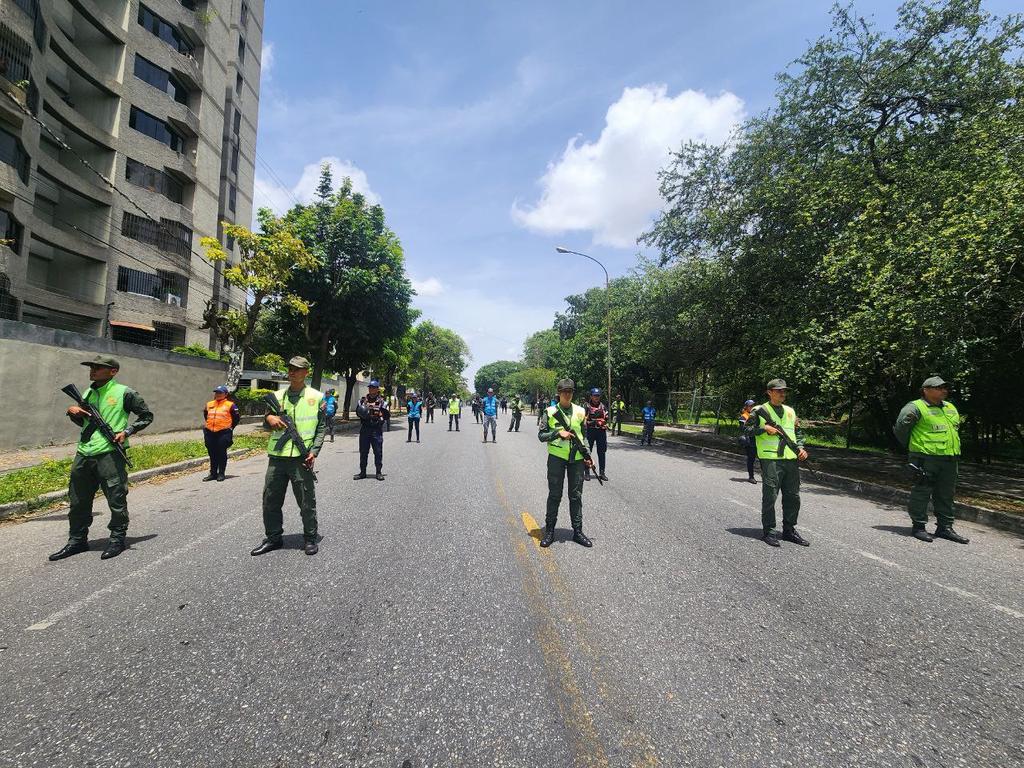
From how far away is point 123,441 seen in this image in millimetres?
5043

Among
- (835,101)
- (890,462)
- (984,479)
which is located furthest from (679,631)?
(835,101)

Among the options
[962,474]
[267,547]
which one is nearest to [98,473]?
[267,547]

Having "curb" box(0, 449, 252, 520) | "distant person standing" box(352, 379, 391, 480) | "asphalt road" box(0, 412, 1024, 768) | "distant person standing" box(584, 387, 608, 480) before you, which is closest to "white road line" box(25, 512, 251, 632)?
"asphalt road" box(0, 412, 1024, 768)

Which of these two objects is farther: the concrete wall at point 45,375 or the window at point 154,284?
the window at point 154,284

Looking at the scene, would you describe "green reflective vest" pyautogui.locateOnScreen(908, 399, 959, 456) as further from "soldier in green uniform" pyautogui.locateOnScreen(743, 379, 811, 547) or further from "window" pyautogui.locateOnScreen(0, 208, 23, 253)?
"window" pyautogui.locateOnScreen(0, 208, 23, 253)

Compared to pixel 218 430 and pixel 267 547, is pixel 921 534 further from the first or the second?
pixel 218 430

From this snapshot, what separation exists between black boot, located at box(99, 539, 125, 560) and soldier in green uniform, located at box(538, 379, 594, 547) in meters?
4.06

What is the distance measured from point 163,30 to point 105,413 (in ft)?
119

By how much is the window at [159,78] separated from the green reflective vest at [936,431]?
37.3m

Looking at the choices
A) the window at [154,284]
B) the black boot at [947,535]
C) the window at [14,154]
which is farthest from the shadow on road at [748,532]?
the window at [154,284]

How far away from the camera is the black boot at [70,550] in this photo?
478 centimetres

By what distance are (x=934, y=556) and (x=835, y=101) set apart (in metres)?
14.1

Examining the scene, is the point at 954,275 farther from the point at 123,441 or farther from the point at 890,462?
the point at 123,441

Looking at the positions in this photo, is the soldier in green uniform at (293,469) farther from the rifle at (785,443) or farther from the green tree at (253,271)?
the green tree at (253,271)
